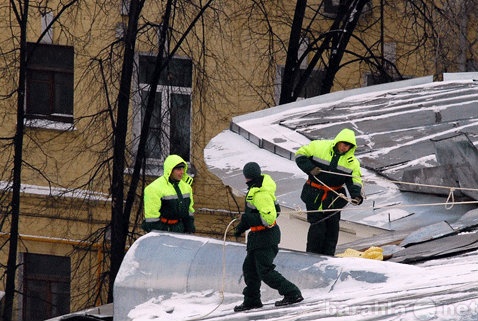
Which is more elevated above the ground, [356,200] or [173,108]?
[173,108]

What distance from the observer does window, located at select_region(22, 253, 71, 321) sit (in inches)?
1043

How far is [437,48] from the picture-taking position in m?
25.3

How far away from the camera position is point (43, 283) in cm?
2675

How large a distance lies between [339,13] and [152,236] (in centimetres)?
961

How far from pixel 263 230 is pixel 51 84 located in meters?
12.7

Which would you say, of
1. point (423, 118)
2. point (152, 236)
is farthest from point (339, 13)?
point (152, 236)

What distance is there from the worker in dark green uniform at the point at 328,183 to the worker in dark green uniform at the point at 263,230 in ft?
5.75

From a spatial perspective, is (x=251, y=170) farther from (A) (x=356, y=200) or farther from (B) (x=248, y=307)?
(A) (x=356, y=200)

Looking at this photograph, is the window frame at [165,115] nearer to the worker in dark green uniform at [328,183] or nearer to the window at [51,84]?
the window at [51,84]

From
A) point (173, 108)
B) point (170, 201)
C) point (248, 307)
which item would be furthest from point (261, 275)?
point (173, 108)

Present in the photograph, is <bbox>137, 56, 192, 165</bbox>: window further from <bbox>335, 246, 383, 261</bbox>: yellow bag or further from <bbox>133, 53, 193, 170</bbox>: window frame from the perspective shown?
<bbox>335, 246, 383, 261</bbox>: yellow bag

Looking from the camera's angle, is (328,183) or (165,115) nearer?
(328,183)

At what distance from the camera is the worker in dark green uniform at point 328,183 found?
16.3m

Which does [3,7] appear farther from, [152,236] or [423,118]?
[152,236]
